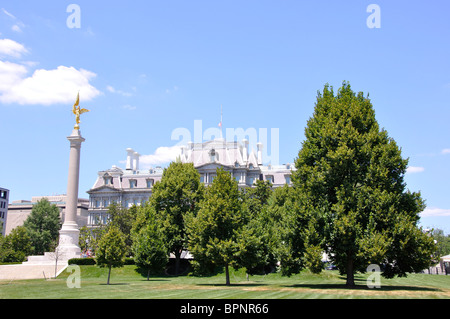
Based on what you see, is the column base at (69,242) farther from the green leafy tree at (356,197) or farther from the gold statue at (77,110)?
the green leafy tree at (356,197)

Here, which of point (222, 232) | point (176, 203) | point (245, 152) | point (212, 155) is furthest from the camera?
point (245, 152)

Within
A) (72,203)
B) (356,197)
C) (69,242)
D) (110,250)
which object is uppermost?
(72,203)

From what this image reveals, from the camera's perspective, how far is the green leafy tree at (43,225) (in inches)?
3703

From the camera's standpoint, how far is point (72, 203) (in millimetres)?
66188

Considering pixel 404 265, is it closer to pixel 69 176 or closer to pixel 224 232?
pixel 224 232

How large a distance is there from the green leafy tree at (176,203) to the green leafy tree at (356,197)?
27.2 metres

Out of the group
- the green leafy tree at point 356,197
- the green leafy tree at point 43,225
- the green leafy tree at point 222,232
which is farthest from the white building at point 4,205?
the green leafy tree at point 356,197

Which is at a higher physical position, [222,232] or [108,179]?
[108,179]

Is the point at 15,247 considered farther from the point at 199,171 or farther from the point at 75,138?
the point at 199,171

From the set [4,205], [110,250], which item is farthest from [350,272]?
[4,205]

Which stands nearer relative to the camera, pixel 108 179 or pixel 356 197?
pixel 356 197

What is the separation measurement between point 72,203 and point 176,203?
17.8m

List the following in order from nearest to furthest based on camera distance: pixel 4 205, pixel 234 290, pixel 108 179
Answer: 1. pixel 234 290
2. pixel 108 179
3. pixel 4 205

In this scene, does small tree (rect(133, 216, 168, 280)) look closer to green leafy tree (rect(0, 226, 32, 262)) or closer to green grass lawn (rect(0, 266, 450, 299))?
green grass lawn (rect(0, 266, 450, 299))
